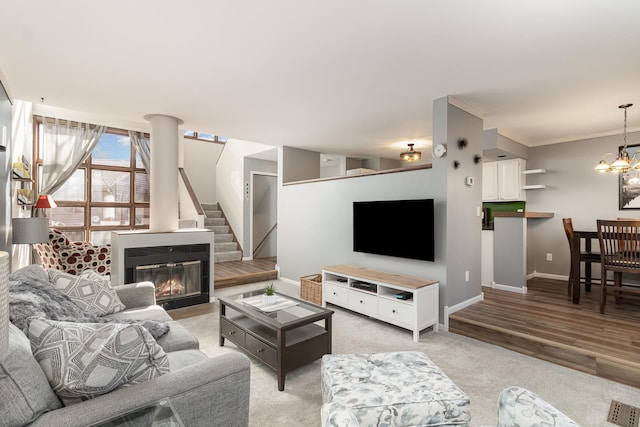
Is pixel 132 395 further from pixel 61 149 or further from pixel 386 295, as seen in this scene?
pixel 61 149

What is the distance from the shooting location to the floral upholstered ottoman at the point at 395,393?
4.61 ft

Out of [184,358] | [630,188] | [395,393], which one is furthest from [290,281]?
[630,188]

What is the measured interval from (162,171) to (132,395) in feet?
11.4

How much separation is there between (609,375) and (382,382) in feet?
6.89

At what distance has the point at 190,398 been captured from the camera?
130cm

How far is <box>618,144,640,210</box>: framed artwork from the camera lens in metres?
4.59

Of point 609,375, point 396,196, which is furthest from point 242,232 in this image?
point 609,375

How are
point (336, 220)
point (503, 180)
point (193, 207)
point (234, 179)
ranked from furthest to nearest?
point (234, 179) < point (193, 207) < point (503, 180) < point (336, 220)

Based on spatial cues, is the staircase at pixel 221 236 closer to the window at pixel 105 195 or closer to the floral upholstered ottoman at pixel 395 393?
the window at pixel 105 195

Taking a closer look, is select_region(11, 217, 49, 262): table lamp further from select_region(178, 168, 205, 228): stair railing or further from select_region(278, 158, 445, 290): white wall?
select_region(278, 158, 445, 290): white wall

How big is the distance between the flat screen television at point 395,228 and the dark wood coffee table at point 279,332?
143cm

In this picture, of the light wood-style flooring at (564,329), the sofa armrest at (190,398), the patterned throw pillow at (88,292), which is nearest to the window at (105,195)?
the patterned throw pillow at (88,292)

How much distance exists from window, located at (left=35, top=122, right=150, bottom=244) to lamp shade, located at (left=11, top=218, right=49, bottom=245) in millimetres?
2554

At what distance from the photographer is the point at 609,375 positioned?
7.97 feet
